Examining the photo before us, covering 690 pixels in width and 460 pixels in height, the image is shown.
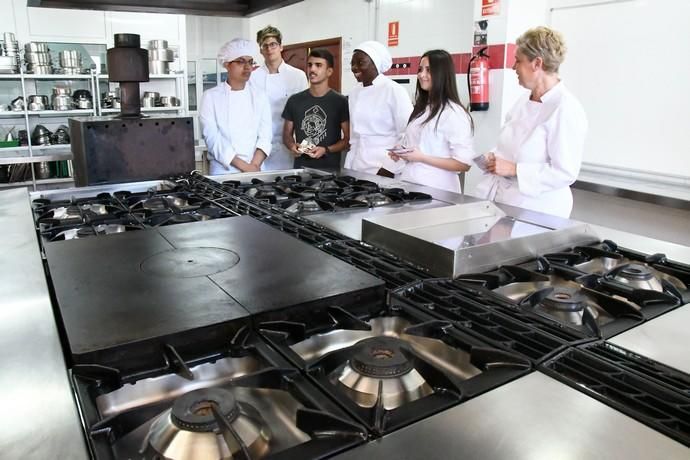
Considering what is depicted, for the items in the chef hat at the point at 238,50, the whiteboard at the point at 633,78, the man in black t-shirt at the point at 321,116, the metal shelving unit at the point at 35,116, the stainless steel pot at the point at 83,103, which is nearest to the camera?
the chef hat at the point at 238,50

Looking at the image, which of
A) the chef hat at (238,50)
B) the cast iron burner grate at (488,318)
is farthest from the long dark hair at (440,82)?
the cast iron burner grate at (488,318)

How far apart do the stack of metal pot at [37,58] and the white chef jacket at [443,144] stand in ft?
14.7

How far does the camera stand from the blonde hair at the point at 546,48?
1950 mm

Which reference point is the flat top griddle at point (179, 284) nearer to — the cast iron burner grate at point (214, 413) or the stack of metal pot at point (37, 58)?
the cast iron burner grate at point (214, 413)

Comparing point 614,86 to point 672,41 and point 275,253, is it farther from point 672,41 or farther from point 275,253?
point 275,253

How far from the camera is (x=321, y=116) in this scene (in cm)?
323

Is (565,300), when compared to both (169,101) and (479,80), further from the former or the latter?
(169,101)

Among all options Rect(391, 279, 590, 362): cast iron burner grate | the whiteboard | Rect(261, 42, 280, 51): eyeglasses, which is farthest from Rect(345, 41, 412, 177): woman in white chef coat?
Rect(391, 279, 590, 362): cast iron burner grate

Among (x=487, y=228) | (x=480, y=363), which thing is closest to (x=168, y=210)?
(x=487, y=228)

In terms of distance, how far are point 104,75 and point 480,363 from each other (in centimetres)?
587

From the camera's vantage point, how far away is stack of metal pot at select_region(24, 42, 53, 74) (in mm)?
5285

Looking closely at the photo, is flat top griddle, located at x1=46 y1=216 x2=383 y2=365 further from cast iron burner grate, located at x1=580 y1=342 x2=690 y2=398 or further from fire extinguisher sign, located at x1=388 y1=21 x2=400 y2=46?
fire extinguisher sign, located at x1=388 y1=21 x2=400 y2=46

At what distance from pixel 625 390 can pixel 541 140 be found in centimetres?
A: 144

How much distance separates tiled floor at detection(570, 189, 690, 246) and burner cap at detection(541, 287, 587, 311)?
2.48 m
